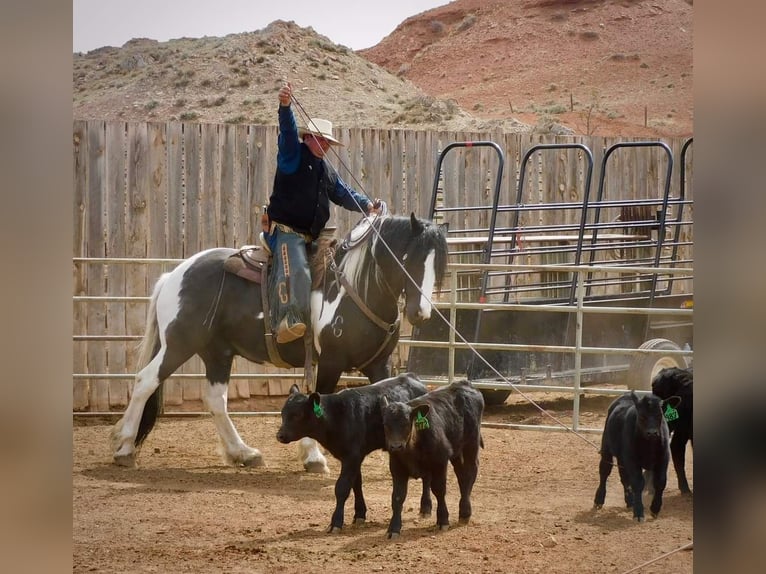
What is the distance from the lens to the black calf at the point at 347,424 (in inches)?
189

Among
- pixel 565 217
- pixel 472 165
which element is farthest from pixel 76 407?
pixel 565 217

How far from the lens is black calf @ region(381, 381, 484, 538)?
4348 millimetres

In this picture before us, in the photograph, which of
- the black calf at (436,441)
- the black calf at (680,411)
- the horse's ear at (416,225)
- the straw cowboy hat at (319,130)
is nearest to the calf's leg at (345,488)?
the black calf at (436,441)

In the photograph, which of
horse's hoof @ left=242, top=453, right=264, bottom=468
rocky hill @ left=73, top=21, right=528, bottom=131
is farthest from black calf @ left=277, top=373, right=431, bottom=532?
rocky hill @ left=73, top=21, right=528, bottom=131

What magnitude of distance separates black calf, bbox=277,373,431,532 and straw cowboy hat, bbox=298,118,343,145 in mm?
1560

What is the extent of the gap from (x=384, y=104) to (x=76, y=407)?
1241cm

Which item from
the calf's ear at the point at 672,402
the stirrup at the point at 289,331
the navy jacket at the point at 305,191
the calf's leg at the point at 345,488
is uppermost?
the navy jacket at the point at 305,191

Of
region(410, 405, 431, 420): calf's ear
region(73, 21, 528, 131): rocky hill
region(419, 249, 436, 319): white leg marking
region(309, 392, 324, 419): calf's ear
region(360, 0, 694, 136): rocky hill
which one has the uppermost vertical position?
region(360, 0, 694, 136): rocky hill

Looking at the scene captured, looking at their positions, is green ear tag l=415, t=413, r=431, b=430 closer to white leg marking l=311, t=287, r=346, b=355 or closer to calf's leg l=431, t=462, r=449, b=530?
calf's leg l=431, t=462, r=449, b=530

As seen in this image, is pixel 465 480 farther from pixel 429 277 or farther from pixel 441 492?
pixel 429 277

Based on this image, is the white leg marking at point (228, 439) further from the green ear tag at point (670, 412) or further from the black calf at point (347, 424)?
the green ear tag at point (670, 412)

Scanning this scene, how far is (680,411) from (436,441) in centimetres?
121

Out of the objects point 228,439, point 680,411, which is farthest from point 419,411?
point 228,439
